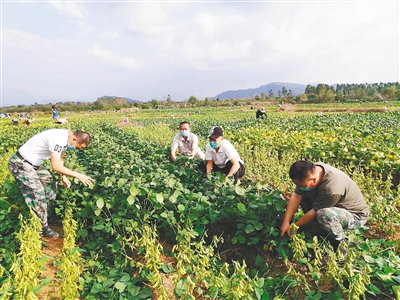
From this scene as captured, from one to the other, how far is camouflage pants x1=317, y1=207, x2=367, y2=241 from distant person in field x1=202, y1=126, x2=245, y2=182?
182 cm

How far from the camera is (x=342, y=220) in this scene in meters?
2.68

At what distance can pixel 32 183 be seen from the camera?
348 centimetres

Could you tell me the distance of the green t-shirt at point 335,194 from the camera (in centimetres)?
263

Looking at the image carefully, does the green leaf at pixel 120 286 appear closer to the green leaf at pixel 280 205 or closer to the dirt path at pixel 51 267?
the dirt path at pixel 51 267

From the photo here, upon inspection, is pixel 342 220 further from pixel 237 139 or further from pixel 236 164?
pixel 237 139

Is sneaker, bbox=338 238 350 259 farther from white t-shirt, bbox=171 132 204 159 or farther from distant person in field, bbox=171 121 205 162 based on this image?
white t-shirt, bbox=171 132 204 159

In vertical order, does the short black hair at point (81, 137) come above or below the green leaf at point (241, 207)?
above

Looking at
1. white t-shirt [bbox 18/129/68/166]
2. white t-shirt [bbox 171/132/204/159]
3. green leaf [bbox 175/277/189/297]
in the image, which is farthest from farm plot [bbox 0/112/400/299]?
white t-shirt [bbox 171/132/204/159]

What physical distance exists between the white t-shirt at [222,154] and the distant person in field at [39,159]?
1.99m

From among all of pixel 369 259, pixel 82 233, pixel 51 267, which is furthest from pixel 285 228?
pixel 51 267

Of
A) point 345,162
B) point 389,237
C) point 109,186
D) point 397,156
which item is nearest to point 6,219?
point 109,186

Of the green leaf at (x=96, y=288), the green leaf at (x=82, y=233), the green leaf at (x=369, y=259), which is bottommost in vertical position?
the green leaf at (x=96, y=288)

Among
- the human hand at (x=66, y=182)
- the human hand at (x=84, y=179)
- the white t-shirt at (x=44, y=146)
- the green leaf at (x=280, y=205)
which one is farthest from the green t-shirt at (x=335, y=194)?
the human hand at (x=66, y=182)

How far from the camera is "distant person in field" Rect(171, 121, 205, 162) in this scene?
568cm
